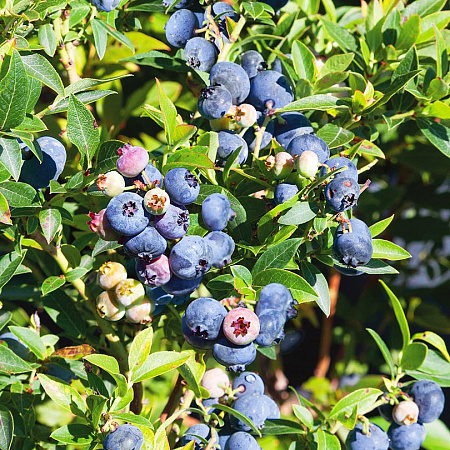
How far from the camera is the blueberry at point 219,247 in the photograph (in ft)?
2.61

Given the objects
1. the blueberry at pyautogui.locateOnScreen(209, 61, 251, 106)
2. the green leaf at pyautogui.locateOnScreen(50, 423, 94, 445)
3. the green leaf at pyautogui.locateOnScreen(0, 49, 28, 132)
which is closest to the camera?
the green leaf at pyautogui.locateOnScreen(0, 49, 28, 132)

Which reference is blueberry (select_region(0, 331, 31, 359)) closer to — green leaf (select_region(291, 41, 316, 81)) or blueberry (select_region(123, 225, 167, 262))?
blueberry (select_region(123, 225, 167, 262))

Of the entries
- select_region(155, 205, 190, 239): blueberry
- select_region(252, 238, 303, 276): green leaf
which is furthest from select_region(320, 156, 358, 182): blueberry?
select_region(155, 205, 190, 239): blueberry

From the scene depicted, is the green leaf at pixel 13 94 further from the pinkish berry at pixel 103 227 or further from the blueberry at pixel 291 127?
the blueberry at pixel 291 127

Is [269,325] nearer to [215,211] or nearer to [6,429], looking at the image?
[215,211]

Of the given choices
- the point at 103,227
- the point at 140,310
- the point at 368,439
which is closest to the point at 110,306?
the point at 140,310

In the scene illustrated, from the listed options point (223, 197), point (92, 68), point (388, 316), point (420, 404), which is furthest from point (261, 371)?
point (223, 197)

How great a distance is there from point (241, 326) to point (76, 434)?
0.98 ft

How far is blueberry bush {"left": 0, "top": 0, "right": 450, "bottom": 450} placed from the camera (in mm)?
779

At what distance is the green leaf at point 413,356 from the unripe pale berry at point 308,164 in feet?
1.40

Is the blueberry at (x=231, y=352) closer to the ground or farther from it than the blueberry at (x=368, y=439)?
farther from it

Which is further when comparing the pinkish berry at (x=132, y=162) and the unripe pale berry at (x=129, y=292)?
the unripe pale berry at (x=129, y=292)

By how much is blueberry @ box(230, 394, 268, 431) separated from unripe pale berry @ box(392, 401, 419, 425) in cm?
25

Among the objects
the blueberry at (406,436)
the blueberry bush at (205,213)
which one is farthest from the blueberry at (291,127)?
the blueberry at (406,436)
